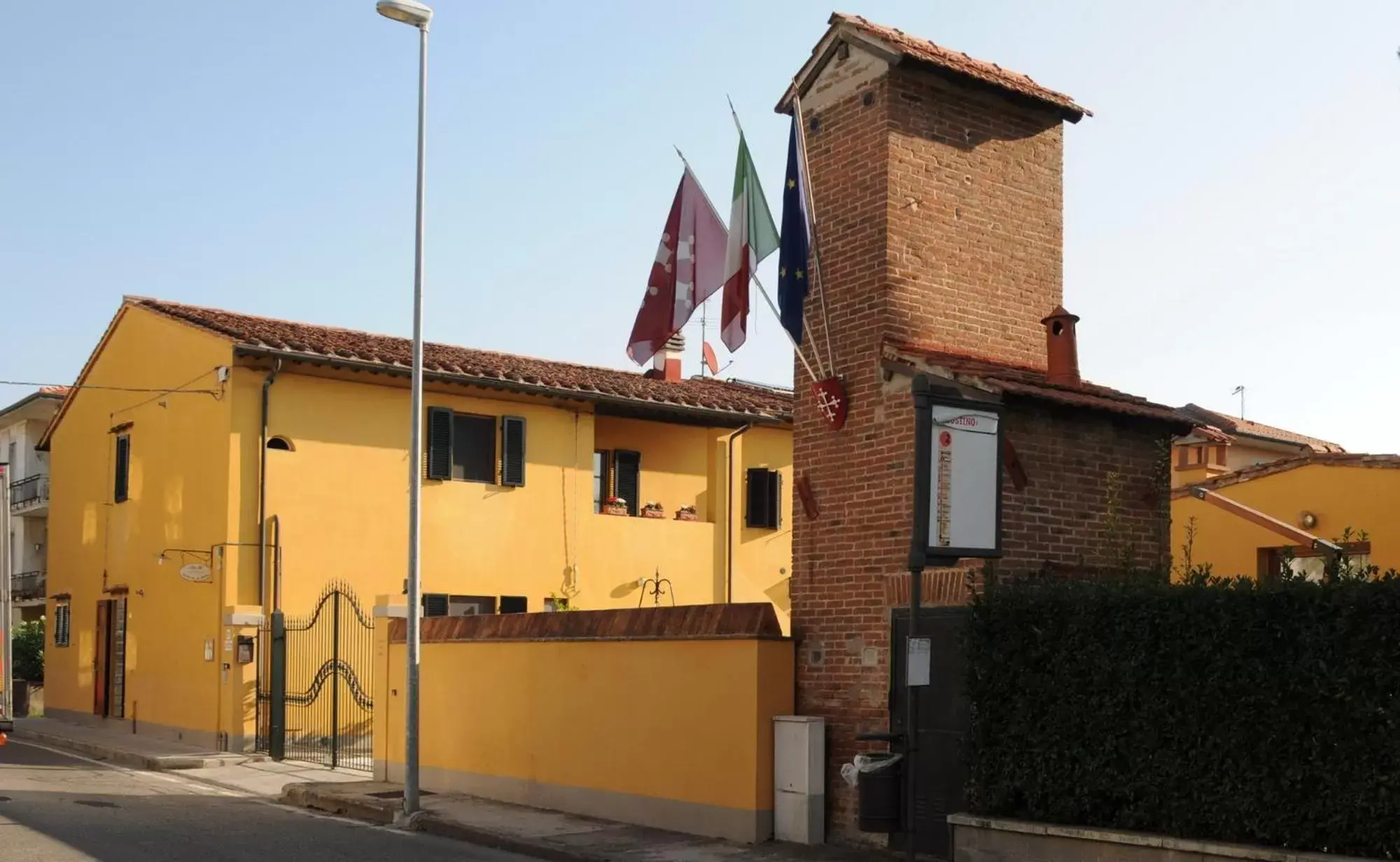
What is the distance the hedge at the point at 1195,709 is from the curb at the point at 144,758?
46.0 feet

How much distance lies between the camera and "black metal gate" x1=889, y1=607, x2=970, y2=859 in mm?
11945

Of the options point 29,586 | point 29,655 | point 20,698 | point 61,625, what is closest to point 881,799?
point 61,625

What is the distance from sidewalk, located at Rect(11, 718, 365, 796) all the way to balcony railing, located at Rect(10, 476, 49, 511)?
1832 cm

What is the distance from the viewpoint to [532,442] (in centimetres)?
2672

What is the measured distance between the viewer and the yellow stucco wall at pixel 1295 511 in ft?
61.2

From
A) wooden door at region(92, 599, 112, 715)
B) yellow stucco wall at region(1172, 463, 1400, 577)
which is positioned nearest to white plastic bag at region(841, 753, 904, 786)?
yellow stucco wall at region(1172, 463, 1400, 577)

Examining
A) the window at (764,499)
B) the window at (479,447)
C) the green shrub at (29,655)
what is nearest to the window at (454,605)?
the window at (479,447)

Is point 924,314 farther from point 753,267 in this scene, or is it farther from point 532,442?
point 532,442

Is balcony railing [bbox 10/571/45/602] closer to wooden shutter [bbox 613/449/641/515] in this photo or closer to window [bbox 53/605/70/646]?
window [bbox 53/605/70/646]

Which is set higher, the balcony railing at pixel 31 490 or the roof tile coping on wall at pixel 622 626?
the balcony railing at pixel 31 490

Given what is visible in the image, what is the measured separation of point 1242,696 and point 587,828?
22.7ft

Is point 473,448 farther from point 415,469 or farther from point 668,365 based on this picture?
point 415,469

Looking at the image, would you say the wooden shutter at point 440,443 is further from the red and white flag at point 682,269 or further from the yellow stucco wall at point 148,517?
the red and white flag at point 682,269

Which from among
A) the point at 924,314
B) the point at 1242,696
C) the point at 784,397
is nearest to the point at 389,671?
the point at 924,314
